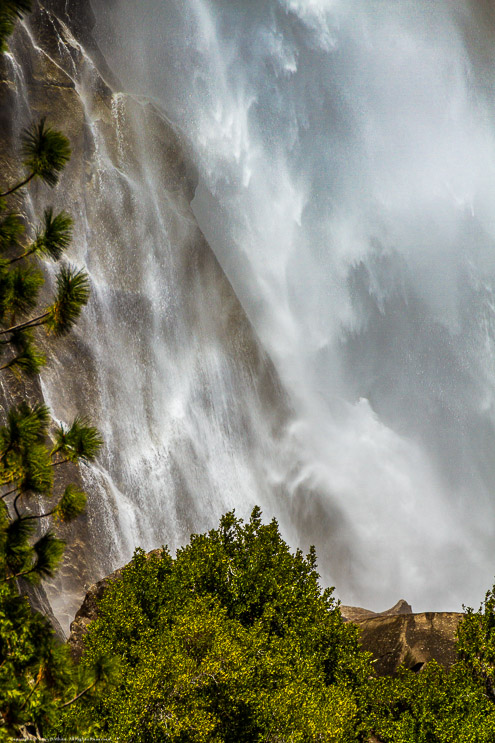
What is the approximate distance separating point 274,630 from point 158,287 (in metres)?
44.3

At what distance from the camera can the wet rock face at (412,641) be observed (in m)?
23.0

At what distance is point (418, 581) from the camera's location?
87562 mm

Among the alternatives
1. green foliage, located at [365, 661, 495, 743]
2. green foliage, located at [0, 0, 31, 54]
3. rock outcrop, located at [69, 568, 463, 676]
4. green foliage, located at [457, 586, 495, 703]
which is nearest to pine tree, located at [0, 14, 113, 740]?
green foliage, located at [0, 0, 31, 54]

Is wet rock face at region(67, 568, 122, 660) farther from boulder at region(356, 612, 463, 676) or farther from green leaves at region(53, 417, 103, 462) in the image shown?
green leaves at region(53, 417, 103, 462)

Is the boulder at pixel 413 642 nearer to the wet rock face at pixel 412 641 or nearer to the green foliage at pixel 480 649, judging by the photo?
the wet rock face at pixel 412 641

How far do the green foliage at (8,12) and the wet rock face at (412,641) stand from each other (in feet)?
75.0

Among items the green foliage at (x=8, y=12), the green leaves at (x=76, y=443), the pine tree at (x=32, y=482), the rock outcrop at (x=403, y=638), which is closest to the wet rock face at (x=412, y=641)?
the rock outcrop at (x=403, y=638)

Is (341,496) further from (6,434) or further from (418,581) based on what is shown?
(6,434)

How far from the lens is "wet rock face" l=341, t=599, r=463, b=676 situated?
75.5 feet

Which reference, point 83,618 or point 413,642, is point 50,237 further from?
point 413,642

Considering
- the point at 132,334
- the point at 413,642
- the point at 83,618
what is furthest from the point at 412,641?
the point at 132,334

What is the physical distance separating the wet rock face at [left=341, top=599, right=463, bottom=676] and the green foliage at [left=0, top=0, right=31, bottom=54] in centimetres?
2286

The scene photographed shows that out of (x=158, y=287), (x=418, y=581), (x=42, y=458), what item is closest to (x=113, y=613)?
(x=42, y=458)

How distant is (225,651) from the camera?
560 inches
